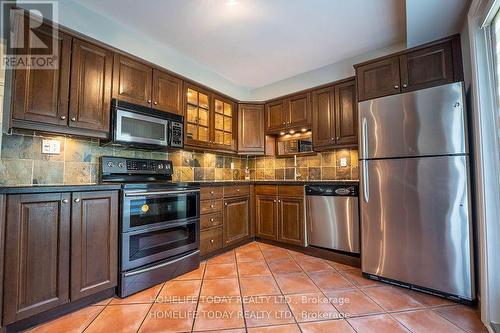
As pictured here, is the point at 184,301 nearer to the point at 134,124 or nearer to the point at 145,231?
the point at 145,231

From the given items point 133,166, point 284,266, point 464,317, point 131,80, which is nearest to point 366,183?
point 464,317

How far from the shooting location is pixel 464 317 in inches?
61.8

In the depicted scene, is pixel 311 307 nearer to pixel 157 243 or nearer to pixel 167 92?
pixel 157 243

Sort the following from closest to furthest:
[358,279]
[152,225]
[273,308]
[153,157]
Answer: [273,308] < [152,225] < [358,279] < [153,157]

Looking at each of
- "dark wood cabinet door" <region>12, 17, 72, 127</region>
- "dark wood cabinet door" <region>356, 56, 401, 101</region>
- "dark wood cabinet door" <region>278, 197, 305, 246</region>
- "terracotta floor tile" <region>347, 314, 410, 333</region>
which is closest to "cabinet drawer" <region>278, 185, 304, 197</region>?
"dark wood cabinet door" <region>278, 197, 305, 246</region>

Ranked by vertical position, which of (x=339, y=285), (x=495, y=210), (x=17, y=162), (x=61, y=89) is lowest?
(x=339, y=285)

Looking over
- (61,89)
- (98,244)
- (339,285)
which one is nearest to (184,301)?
(98,244)

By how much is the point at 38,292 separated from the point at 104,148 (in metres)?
1.29

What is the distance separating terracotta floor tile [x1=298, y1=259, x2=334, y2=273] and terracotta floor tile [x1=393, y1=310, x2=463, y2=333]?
0.84 metres

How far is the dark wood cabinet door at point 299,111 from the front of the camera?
10.3 feet

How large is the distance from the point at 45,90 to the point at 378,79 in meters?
2.88

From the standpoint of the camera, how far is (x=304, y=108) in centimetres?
317

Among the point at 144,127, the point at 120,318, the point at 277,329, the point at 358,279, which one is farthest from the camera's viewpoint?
the point at 144,127

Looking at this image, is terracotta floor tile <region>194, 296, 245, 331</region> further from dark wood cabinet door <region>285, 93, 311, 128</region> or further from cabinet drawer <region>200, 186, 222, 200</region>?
dark wood cabinet door <region>285, 93, 311, 128</region>
